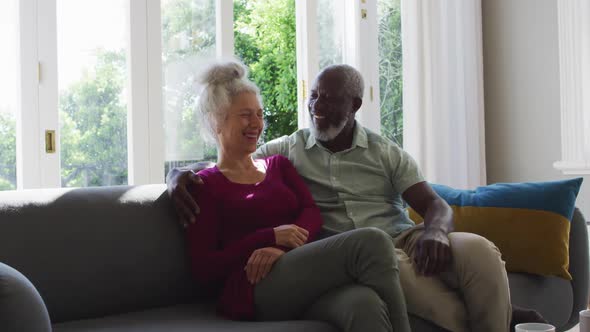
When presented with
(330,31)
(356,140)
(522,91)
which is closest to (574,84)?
(522,91)

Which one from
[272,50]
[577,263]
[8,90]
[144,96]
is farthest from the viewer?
[272,50]

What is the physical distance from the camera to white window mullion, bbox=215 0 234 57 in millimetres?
3662

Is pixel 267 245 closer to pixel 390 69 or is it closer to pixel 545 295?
pixel 545 295

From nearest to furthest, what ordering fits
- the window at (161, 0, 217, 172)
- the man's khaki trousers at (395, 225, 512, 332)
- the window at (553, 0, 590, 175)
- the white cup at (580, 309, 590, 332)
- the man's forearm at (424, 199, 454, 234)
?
the white cup at (580, 309, 590, 332)
the man's khaki trousers at (395, 225, 512, 332)
the man's forearm at (424, 199, 454, 234)
the window at (161, 0, 217, 172)
the window at (553, 0, 590, 175)

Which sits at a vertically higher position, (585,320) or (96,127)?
(96,127)

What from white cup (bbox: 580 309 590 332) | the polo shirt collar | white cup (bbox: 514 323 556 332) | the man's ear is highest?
the man's ear

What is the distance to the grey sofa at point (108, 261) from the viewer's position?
191 cm

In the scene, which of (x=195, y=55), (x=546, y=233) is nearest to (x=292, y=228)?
(x=546, y=233)

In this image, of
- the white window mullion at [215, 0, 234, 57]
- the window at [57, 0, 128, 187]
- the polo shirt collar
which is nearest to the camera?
the polo shirt collar

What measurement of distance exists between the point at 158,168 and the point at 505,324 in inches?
72.9

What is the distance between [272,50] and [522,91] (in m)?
6.23

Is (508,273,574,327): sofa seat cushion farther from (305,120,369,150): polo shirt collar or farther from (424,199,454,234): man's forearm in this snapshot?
(305,120,369,150): polo shirt collar

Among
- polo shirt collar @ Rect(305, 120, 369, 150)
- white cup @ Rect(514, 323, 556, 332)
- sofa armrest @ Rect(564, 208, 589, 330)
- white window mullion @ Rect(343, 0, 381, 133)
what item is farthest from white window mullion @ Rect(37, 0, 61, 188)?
white cup @ Rect(514, 323, 556, 332)

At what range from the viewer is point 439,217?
229cm
